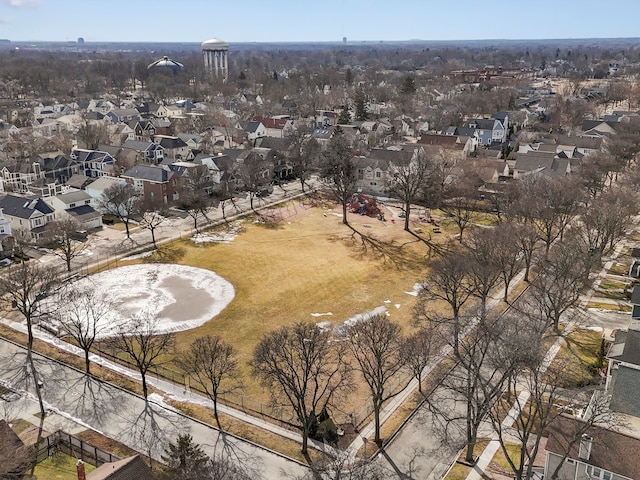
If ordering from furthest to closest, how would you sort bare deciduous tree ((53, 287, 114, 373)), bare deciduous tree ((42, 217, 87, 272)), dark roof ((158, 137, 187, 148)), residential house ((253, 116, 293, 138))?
1. residential house ((253, 116, 293, 138))
2. dark roof ((158, 137, 187, 148))
3. bare deciduous tree ((42, 217, 87, 272))
4. bare deciduous tree ((53, 287, 114, 373))

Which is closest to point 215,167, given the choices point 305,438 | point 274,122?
point 274,122

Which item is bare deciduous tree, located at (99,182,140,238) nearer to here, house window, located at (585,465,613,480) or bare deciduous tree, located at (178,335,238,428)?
bare deciduous tree, located at (178,335,238,428)

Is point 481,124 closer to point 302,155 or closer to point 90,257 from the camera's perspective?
point 302,155

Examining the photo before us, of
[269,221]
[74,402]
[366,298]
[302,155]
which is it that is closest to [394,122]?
[302,155]

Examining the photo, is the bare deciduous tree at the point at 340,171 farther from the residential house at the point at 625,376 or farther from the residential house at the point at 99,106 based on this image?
the residential house at the point at 99,106

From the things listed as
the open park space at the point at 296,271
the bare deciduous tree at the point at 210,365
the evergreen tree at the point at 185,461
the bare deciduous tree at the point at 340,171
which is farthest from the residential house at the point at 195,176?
the evergreen tree at the point at 185,461

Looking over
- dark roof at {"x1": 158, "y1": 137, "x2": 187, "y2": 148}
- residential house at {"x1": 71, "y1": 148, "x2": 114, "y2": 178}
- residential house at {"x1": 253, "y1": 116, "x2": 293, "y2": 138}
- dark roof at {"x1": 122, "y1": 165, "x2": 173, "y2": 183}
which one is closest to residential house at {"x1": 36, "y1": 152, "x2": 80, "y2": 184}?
residential house at {"x1": 71, "y1": 148, "x2": 114, "y2": 178}

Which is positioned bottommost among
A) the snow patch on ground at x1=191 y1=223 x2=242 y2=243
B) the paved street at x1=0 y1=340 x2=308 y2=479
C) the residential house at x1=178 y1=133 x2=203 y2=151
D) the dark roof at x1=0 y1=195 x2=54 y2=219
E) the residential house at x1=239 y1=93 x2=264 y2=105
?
the paved street at x1=0 y1=340 x2=308 y2=479
